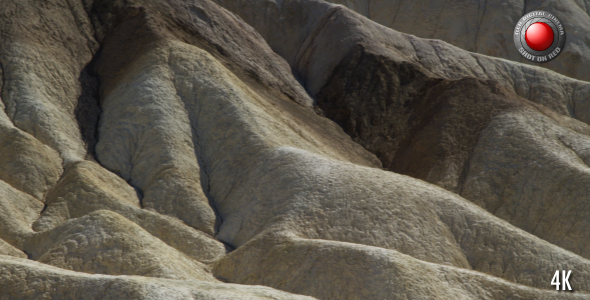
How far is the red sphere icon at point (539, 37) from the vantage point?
5222cm

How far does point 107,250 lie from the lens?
1836 centimetres

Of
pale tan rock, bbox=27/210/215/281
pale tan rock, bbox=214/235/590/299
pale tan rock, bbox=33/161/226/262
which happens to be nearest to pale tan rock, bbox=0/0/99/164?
pale tan rock, bbox=33/161/226/262

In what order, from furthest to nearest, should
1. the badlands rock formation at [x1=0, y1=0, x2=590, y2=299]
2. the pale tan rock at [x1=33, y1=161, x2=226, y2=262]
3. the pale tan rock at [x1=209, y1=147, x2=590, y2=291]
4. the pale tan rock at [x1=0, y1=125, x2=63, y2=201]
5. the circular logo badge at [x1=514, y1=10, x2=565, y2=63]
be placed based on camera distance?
the circular logo badge at [x1=514, y1=10, x2=565, y2=63]
the pale tan rock at [x1=0, y1=125, x2=63, y2=201]
the pale tan rock at [x1=33, y1=161, x2=226, y2=262]
the pale tan rock at [x1=209, y1=147, x2=590, y2=291]
the badlands rock formation at [x1=0, y1=0, x2=590, y2=299]

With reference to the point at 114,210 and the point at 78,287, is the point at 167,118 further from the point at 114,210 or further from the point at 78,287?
the point at 78,287

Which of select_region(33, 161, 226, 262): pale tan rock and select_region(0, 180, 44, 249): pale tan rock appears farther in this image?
select_region(33, 161, 226, 262): pale tan rock

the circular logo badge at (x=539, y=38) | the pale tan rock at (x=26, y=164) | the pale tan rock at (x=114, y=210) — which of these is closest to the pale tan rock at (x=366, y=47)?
the circular logo badge at (x=539, y=38)

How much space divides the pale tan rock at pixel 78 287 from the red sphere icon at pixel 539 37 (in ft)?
151

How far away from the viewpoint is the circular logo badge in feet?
171

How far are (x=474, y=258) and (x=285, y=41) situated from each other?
24114 millimetres

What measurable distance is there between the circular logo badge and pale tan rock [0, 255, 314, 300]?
44759 mm

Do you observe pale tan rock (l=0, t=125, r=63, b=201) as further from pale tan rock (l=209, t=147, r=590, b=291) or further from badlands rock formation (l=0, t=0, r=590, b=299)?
pale tan rock (l=209, t=147, r=590, b=291)

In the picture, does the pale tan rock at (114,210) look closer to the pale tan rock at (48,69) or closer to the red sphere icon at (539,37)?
the pale tan rock at (48,69)

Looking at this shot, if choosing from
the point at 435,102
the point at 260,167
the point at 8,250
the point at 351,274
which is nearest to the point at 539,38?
the point at 435,102

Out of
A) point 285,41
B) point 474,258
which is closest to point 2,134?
point 474,258
